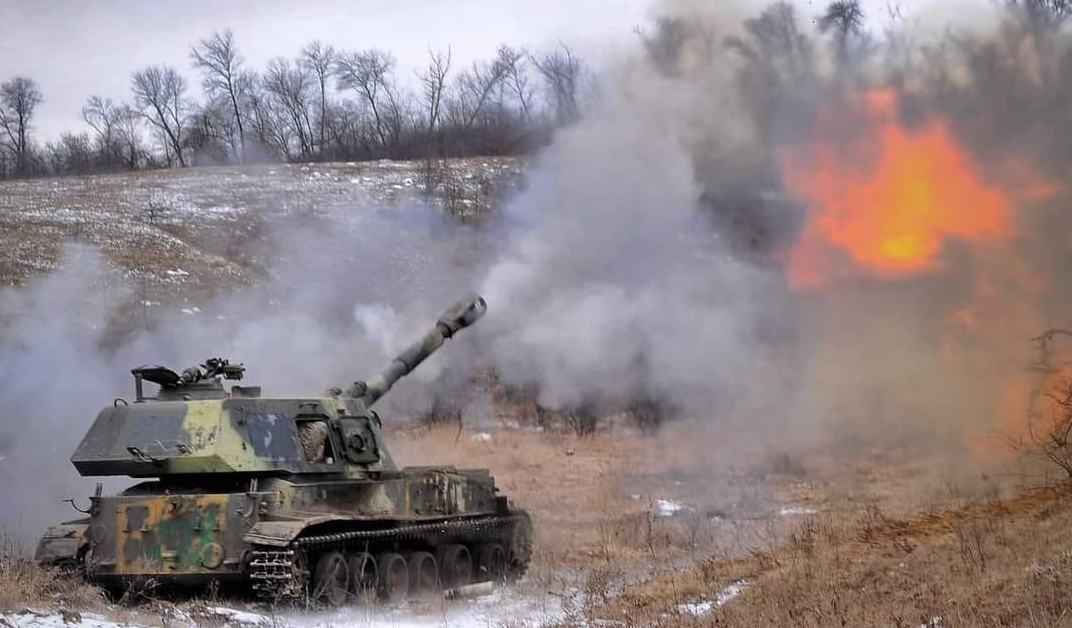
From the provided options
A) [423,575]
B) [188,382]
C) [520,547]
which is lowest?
[520,547]

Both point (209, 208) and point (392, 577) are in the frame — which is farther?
point (209, 208)

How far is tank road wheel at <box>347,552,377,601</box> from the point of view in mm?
16172

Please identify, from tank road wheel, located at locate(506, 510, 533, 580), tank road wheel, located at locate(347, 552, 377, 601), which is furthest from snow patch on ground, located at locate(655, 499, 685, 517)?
tank road wheel, located at locate(347, 552, 377, 601)

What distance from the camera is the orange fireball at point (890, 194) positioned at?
77.5 ft

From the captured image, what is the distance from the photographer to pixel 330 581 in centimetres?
1572

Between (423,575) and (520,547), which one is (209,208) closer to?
(520,547)

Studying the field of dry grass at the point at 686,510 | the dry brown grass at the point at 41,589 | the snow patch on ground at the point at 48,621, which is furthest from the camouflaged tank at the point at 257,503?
the snow patch on ground at the point at 48,621

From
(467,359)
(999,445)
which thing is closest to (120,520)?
(999,445)

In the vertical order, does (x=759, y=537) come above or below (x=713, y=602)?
below

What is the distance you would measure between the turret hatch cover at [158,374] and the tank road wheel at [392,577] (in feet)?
10.5

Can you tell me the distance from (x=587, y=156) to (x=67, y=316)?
11.0 metres

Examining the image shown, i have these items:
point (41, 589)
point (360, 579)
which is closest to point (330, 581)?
point (360, 579)

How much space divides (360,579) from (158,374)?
11.2ft

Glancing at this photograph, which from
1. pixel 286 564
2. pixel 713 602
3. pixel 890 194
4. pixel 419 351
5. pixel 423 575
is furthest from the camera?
pixel 890 194
